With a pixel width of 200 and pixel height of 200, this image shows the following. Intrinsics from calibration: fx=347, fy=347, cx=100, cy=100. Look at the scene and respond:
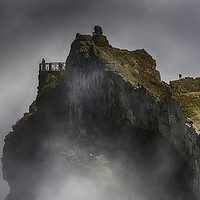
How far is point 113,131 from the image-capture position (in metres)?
36.2

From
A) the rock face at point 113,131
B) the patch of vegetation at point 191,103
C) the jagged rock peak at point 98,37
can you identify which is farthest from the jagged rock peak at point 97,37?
the patch of vegetation at point 191,103

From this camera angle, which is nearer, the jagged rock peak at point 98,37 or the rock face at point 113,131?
the rock face at point 113,131

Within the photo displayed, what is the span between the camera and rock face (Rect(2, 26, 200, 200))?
1209 inches

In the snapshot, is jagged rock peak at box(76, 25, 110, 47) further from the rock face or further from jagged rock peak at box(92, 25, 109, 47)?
the rock face

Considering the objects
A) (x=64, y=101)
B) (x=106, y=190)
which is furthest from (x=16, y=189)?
(x=106, y=190)

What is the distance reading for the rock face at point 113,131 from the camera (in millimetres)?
30719

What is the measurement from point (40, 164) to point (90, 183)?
386 inches

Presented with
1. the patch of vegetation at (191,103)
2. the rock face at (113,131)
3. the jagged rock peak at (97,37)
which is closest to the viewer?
the patch of vegetation at (191,103)

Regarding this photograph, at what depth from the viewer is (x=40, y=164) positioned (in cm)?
4178

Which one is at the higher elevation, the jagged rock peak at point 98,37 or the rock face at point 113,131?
the jagged rock peak at point 98,37

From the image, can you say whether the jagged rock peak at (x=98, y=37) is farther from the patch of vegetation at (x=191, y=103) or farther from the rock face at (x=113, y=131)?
the patch of vegetation at (x=191, y=103)

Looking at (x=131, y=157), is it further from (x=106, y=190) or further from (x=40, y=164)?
(x=40, y=164)

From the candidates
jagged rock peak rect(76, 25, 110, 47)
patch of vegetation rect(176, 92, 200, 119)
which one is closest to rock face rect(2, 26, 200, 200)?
jagged rock peak rect(76, 25, 110, 47)

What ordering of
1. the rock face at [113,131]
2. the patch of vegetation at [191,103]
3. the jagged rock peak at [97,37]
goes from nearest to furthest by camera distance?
the patch of vegetation at [191,103] < the rock face at [113,131] < the jagged rock peak at [97,37]
